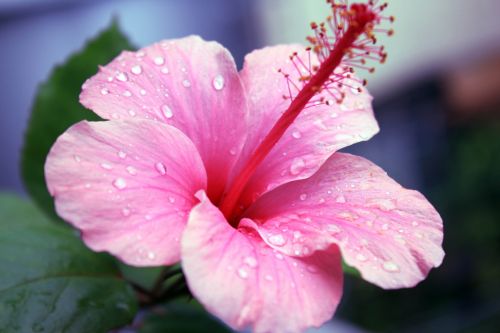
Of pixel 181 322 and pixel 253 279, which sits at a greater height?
pixel 253 279


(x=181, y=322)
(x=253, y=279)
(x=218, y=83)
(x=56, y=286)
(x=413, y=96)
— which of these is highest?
(x=218, y=83)

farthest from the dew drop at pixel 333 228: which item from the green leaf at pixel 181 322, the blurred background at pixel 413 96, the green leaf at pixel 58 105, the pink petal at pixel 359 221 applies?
the blurred background at pixel 413 96

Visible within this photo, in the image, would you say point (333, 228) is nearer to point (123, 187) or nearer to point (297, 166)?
point (297, 166)

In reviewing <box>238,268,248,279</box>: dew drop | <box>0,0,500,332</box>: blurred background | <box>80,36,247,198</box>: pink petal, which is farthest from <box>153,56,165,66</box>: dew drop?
<box>0,0,500,332</box>: blurred background

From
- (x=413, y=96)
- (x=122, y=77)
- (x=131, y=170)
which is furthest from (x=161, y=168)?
(x=413, y=96)

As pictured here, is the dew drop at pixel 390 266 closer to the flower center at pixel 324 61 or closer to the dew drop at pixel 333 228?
the dew drop at pixel 333 228

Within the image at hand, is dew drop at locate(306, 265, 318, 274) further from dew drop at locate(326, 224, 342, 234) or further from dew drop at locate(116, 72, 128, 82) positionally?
dew drop at locate(116, 72, 128, 82)
